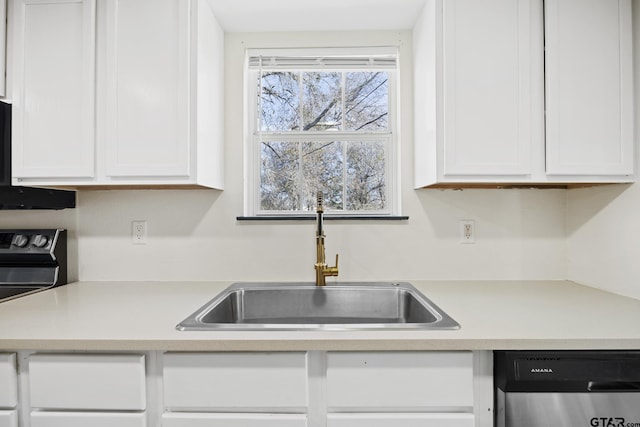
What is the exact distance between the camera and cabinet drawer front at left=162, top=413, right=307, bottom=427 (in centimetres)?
109

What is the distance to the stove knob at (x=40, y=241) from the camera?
171 cm

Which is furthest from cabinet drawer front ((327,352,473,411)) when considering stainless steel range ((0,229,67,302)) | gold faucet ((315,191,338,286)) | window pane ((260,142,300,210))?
stainless steel range ((0,229,67,302))

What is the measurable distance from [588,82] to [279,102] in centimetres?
133

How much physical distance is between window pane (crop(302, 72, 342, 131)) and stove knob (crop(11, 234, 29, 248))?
1.36 m

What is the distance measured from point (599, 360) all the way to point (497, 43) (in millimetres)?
1136

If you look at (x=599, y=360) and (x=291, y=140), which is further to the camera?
(x=291, y=140)

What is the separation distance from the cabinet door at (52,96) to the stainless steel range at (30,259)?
1.05 ft

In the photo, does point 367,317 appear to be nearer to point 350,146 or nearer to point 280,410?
point 280,410

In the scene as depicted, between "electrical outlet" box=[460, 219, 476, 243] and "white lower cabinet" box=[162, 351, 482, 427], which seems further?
"electrical outlet" box=[460, 219, 476, 243]

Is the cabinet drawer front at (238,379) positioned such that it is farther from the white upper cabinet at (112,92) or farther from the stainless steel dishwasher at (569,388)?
the white upper cabinet at (112,92)

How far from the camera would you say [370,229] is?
74.5 inches

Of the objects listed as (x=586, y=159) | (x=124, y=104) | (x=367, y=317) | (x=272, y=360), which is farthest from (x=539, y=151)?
(x=124, y=104)

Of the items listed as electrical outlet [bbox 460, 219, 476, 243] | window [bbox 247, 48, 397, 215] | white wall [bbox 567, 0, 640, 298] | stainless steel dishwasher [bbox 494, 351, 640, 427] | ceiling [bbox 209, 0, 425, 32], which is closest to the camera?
stainless steel dishwasher [bbox 494, 351, 640, 427]

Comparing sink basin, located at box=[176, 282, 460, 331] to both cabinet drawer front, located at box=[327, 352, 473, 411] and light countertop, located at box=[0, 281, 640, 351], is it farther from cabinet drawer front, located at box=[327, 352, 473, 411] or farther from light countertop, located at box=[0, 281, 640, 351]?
cabinet drawer front, located at box=[327, 352, 473, 411]
